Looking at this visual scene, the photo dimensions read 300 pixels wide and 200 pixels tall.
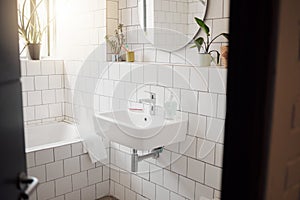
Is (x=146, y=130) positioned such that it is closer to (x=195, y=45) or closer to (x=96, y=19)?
(x=195, y=45)

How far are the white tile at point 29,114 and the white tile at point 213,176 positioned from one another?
2000 millimetres

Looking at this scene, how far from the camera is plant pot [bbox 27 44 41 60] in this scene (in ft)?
10.7

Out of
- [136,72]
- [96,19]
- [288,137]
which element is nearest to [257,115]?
[288,137]

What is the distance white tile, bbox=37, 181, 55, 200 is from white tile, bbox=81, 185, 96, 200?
29cm

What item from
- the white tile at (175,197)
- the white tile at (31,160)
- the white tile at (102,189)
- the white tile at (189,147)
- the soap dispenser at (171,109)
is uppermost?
the soap dispenser at (171,109)

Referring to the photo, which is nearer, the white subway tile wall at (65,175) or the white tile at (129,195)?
the white subway tile wall at (65,175)

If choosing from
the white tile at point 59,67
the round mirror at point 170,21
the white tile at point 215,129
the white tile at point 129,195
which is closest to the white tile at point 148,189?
the white tile at point 129,195

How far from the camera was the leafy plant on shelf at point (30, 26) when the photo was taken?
324cm

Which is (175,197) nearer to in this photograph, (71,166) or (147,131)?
(147,131)

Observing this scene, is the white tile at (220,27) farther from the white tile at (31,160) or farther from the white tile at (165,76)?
the white tile at (31,160)

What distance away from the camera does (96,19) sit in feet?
9.45

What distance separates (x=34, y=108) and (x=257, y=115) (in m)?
2.86

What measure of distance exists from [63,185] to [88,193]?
28 centimetres

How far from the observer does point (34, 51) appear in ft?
10.7
